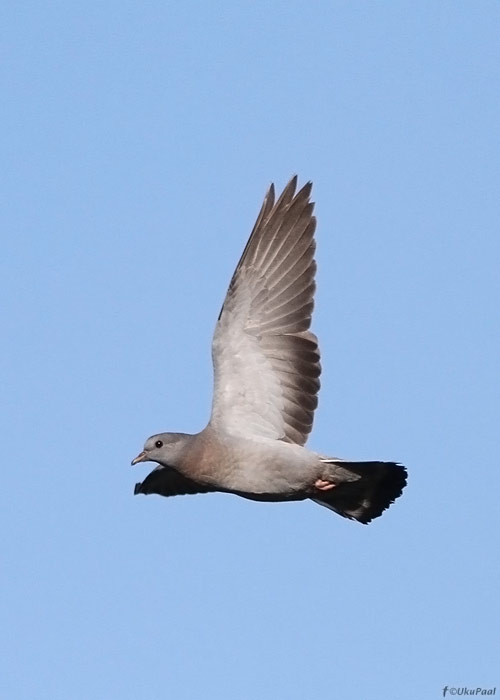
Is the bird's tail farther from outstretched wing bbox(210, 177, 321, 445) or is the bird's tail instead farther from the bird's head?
the bird's head

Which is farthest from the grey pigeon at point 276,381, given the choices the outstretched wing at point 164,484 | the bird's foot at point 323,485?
the outstretched wing at point 164,484

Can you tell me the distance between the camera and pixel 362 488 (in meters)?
10.5

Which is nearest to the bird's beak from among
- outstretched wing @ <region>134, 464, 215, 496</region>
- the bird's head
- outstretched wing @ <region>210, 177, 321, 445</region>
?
the bird's head

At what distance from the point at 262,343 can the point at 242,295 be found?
1.58ft

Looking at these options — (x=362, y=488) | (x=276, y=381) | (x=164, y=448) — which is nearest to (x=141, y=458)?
(x=164, y=448)

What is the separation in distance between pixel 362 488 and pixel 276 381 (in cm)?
126

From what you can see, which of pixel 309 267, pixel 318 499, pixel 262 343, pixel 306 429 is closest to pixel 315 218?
pixel 309 267

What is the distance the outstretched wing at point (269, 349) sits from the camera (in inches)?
411

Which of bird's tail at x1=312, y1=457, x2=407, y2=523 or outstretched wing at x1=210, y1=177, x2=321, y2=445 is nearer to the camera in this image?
bird's tail at x1=312, y1=457, x2=407, y2=523

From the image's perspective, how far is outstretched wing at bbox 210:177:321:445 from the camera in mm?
10445

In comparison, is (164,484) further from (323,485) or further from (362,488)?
(362,488)

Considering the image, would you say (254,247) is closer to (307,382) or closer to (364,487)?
(307,382)

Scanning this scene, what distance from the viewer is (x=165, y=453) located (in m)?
10.4

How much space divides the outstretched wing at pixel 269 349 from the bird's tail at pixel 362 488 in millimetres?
515
